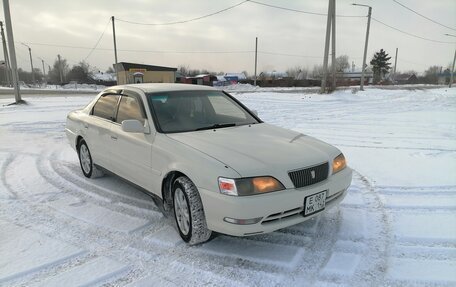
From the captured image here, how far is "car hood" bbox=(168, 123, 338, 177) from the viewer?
2.95 metres

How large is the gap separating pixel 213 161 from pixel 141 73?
126ft

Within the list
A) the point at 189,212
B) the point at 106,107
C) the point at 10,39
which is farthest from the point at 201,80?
the point at 189,212

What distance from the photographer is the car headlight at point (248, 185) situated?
2.80 metres

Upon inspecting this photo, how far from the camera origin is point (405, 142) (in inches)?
301

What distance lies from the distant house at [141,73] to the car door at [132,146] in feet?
109

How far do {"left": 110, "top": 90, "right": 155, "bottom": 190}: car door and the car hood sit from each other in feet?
1.37

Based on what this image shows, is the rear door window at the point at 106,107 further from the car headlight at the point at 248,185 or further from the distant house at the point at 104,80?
the distant house at the point at 104,80

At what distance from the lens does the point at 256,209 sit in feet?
9.16

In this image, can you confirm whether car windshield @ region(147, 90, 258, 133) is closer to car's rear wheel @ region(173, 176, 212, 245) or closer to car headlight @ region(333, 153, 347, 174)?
car's rear wheel @ region(173, 176, 212, 245)

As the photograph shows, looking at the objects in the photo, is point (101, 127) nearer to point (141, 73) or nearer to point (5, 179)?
point (5, 179)

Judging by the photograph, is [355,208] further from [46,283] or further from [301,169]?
[46,283]

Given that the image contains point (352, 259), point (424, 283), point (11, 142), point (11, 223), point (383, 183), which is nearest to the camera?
point (424, 283)

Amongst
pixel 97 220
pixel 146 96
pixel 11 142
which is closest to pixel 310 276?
pixel 97 220

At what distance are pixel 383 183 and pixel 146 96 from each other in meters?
3.62
